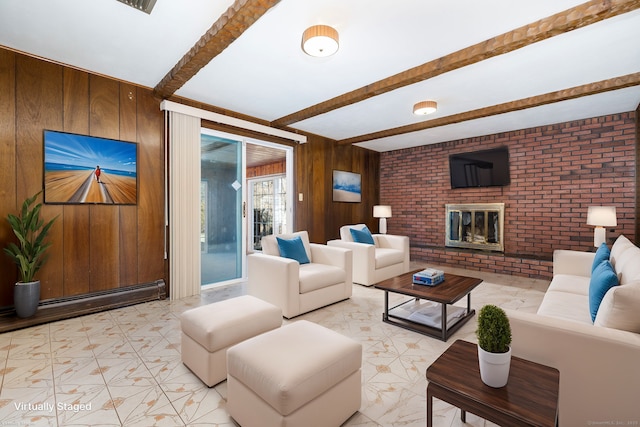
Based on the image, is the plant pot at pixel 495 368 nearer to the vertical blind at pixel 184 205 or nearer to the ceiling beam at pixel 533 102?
the vertical blind at pixel 184 205

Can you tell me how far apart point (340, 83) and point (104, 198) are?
2900 millimetres

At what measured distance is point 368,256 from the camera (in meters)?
3.97

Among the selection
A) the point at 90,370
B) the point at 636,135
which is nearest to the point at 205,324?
the point at 90,370

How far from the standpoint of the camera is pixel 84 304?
2.94m

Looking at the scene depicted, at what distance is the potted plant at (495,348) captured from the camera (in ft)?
3.57

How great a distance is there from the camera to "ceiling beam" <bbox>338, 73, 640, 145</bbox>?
2.98m

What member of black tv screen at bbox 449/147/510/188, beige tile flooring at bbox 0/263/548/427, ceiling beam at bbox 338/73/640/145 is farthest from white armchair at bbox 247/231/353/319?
black tv screen at bbox 449/147/510/188

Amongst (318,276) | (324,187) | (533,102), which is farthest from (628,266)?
(324,187)

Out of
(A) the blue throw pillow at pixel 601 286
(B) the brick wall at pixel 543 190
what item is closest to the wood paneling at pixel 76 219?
(A) the blue throw pillow at pixel 601 286

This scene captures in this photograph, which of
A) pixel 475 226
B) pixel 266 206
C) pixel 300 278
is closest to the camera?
pixel 300 278

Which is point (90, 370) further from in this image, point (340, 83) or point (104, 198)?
point (340, 83)

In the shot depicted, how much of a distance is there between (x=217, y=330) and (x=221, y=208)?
9.02 ft

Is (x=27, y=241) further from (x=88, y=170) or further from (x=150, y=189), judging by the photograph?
(x=150, y=189)

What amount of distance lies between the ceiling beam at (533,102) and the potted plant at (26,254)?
4795 millimetres
